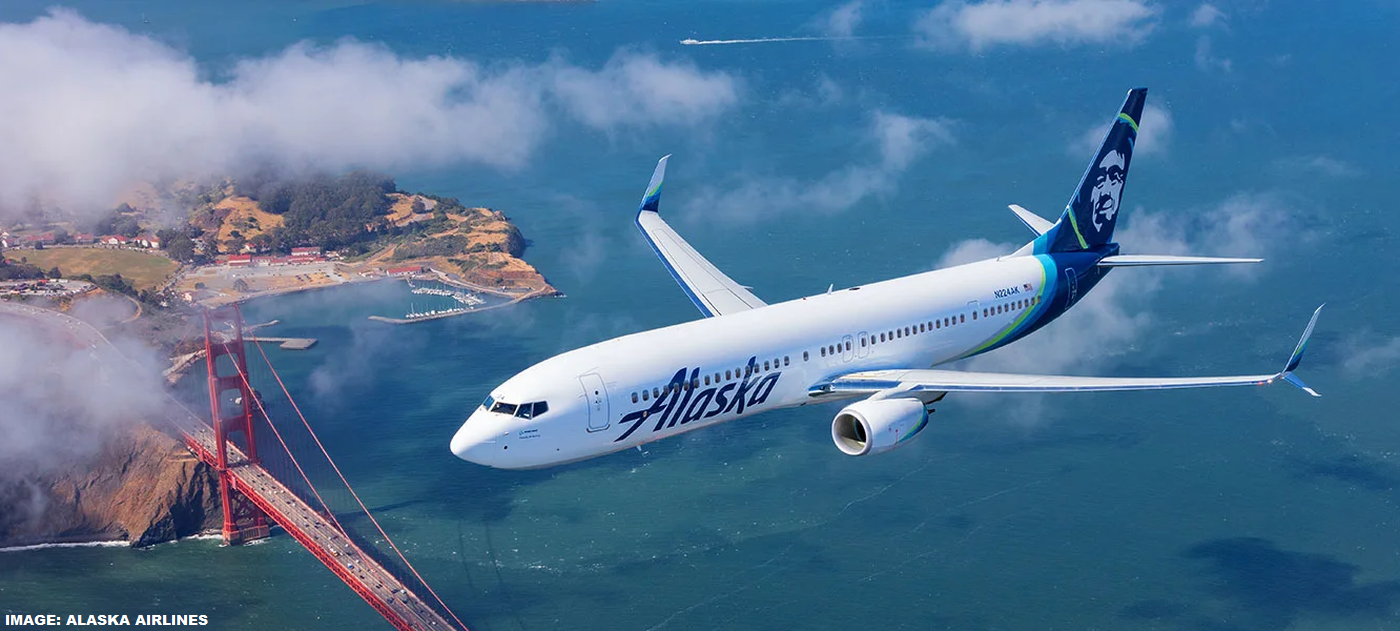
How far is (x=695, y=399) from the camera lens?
8644cm

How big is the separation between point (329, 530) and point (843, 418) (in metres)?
90.4

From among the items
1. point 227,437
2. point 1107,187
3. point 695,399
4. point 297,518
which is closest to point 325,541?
point 297,518

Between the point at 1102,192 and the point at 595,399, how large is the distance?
53057 mm

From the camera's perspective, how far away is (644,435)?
86.1m

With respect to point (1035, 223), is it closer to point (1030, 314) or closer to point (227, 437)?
point (1030, 314)

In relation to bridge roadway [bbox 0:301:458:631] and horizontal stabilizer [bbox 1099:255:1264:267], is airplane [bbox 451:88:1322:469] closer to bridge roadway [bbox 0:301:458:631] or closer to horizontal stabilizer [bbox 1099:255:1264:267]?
horizontal stabilizer [bbox 1099:255:1264:267]

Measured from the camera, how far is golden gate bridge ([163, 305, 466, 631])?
151125mm

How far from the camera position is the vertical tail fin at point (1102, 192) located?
372ft

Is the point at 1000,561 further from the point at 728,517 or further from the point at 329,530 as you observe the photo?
the point at 329,530

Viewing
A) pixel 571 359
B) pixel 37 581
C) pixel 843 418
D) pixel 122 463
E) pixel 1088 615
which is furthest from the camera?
pixel 122 463

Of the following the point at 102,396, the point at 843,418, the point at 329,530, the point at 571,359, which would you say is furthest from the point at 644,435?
the point at 102,396

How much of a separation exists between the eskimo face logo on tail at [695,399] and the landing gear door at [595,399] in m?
1.51

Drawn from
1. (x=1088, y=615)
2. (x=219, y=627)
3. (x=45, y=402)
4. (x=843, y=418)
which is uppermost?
(x=45, y=402)

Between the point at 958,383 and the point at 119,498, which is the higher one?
the point at 119,498
